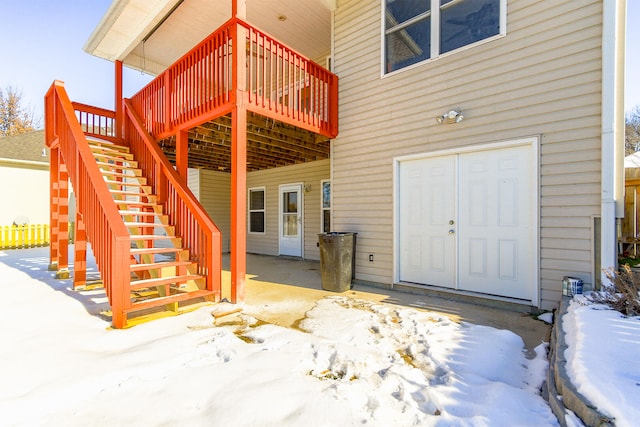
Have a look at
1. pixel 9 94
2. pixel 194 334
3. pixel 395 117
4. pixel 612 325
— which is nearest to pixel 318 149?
pixel 395 117

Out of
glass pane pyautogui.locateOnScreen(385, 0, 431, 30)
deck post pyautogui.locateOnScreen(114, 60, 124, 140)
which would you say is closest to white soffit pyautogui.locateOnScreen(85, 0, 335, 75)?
deck post pyautogui.locateOnScreen(114, 60, 124, 140)

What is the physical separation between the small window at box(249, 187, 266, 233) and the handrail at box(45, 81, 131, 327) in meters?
4.81

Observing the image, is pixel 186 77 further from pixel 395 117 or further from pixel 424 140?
pixel 424 140

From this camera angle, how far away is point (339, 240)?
4652 millimetres

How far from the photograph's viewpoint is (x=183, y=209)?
13.6ft

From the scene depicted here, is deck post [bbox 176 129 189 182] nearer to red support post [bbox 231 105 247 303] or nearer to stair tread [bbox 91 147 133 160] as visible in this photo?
stair tread [bbox 91 147 133 160]

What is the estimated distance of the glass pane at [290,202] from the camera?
815cm

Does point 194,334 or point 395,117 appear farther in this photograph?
point 395,117

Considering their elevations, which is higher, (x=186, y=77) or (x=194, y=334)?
(x=186, y=77)

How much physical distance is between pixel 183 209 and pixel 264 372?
2.80 m

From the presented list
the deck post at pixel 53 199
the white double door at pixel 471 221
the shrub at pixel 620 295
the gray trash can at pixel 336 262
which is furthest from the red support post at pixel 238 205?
the deck post at pixel 53 199

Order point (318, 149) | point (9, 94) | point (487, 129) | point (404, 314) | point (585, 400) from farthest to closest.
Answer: point (9, 94)
point (318, 149)
point (487, 129)
point (404, 314)
point (585, 400)

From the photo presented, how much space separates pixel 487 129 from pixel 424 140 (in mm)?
808

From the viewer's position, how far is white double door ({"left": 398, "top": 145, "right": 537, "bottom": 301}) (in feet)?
11.8
